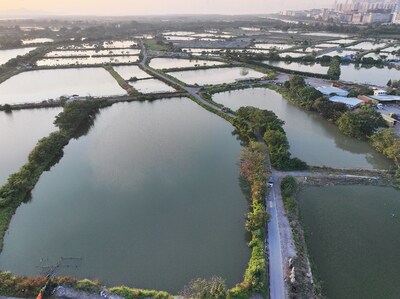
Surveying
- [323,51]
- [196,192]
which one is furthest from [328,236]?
[323,51]

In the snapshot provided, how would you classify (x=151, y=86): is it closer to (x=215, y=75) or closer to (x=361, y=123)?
(x=215, y=75)

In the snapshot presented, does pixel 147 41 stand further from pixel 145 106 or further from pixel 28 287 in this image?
pixel 28 287

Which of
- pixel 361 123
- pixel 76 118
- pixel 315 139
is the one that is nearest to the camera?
pixel 361 123

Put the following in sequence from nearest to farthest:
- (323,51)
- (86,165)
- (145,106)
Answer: (86,165) → (145,106) → (323,51)

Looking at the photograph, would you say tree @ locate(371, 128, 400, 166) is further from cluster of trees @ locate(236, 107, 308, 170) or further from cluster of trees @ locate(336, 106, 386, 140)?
cluster of trees @ locate(236, 107, 308, 170)

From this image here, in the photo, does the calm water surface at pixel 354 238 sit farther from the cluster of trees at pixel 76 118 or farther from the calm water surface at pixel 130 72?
the calm water surface at pixel 130 72

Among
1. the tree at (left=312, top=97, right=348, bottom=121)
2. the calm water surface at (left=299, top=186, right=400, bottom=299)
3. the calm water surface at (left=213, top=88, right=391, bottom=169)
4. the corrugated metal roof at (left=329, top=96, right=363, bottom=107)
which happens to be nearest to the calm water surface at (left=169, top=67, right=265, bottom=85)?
the calm water surface at (left=213, top=88, right=391, bottom=169)

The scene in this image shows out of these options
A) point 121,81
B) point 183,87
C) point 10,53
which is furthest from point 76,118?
point 10,53
